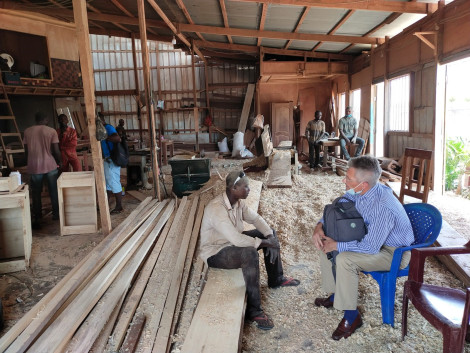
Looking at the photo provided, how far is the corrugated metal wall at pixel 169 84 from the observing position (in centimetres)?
1653

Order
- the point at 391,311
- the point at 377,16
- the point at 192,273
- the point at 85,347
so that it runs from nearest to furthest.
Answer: the point at 85,347 < the point at 391,311 < the point at 192,273 < the point at 377,16

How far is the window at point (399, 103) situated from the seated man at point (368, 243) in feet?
21.4

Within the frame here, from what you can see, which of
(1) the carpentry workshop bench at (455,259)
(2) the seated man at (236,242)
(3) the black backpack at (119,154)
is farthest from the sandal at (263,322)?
(3) the black backpack at (119,154)

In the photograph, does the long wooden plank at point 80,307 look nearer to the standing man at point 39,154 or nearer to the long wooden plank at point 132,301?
the long wooden plank at point 132,301

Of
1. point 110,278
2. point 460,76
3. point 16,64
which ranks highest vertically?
point 16,64

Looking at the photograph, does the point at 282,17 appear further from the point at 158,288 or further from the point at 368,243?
the point at 158,288

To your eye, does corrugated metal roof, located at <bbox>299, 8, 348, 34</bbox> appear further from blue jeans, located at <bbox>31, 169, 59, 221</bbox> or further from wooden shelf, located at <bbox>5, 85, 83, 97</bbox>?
wooden shelf, located at <bbox>5, 85, 83, 97</bbox>

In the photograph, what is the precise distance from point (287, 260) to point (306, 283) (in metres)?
0.62

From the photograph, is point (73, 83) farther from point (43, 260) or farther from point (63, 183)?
point (43, 260)

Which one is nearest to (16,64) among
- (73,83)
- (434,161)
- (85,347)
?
(73,83)

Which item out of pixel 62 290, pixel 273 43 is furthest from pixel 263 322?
pixel 273 43

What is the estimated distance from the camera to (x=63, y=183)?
5090 millimetres

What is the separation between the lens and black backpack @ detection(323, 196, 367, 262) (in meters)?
2.71

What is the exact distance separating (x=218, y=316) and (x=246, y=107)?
13516 mm
